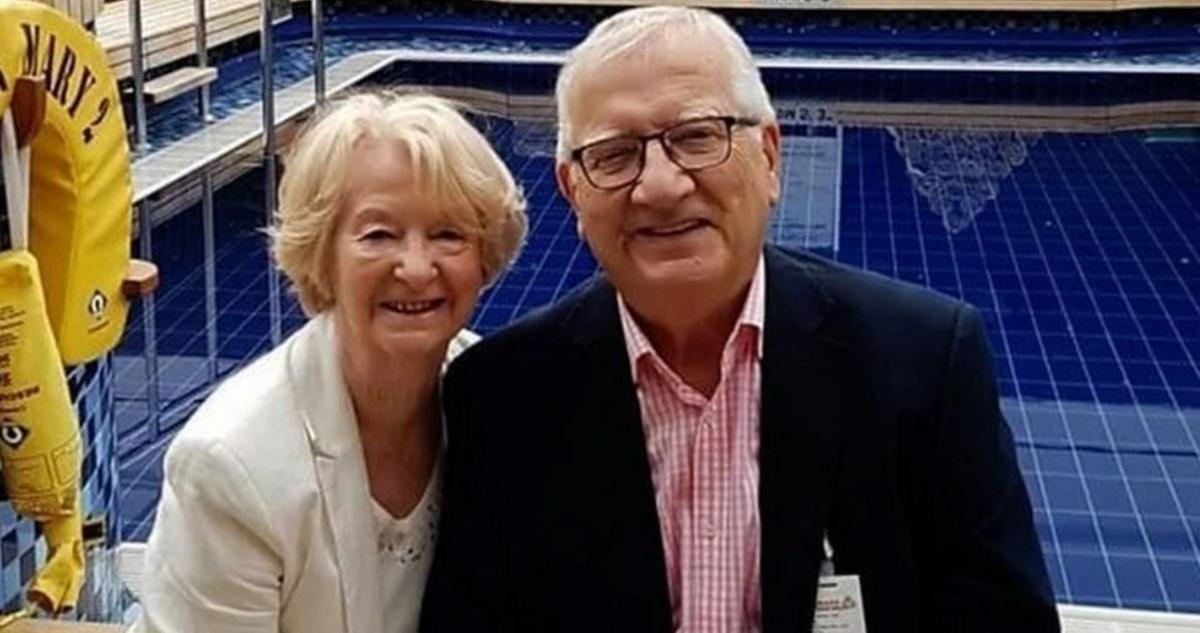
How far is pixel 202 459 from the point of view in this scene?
54.8 inches

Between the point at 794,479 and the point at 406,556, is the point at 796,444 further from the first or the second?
the point at 406,556

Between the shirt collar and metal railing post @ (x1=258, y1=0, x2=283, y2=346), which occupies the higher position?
the shirt collar

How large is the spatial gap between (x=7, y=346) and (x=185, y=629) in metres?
0.74

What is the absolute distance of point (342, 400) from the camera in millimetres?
1449

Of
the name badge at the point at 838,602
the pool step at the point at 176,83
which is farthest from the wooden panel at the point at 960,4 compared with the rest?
the name badge at the point at 838,602

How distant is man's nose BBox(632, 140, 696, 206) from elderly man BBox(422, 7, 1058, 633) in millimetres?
13

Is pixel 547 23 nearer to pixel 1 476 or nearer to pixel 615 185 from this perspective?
pixel 1 476

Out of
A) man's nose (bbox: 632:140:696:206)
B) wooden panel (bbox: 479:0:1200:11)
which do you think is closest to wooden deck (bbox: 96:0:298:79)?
wooden panel (bbox: 479:0:1200:11)

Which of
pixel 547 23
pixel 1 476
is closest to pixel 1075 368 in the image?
pixel 1 476

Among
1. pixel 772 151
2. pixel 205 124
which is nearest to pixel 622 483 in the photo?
pixel 772 151

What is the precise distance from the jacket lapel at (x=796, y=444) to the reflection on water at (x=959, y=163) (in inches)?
208

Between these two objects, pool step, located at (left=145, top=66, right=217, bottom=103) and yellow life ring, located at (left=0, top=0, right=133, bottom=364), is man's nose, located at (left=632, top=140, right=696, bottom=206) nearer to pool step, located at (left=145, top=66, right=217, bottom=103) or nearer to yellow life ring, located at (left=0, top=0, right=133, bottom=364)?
yellow life ring, located at (left=0, top=0, right=133, bottom=364)

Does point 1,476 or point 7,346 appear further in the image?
point 1,476

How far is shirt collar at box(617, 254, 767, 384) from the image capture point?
1.42 metres
